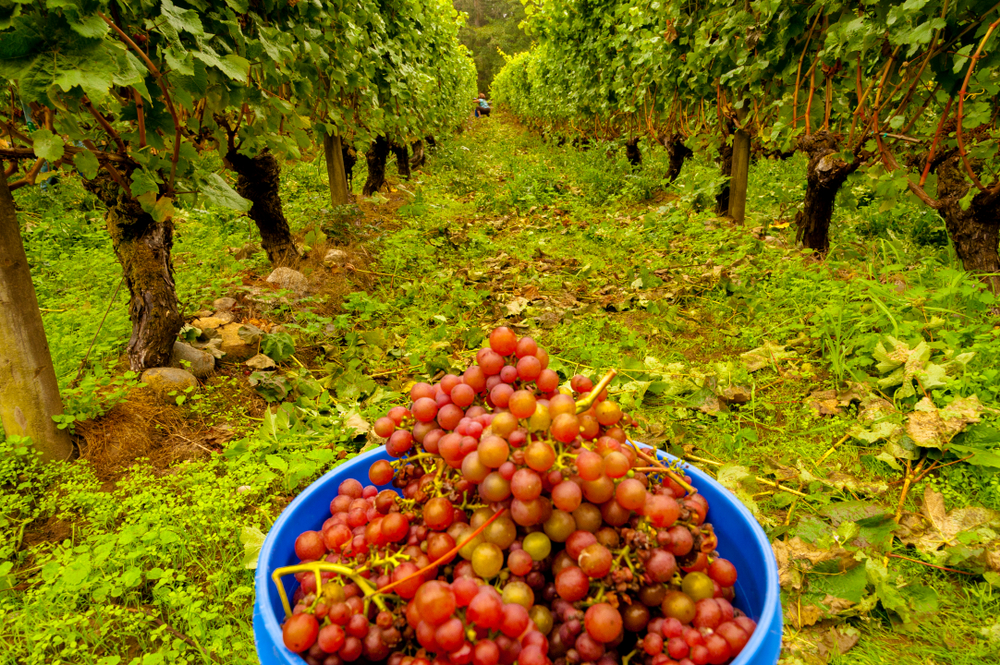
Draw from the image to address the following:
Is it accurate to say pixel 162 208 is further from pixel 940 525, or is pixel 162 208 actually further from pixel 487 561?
pixel 940 525

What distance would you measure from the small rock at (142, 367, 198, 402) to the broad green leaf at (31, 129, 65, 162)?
146 cm

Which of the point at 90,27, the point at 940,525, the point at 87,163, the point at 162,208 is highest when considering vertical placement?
the point at 90,27

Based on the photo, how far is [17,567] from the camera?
205 cm

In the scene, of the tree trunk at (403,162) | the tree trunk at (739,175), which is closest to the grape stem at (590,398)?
the tree trunk at (739,175)

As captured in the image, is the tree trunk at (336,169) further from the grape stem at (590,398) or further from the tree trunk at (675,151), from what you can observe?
the grape stem at (590,398)

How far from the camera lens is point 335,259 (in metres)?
5.46

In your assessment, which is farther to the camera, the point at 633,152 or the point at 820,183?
the point at 633,152

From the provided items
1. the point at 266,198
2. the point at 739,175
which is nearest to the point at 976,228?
the point at 739,175

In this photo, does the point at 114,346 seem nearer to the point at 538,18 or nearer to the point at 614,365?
the point at 614,365

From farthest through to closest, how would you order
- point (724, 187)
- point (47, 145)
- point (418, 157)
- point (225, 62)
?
point (418, 157) < point (724, 187) < point (225, 62) < point (47, 145)

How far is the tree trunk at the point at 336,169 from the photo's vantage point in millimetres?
6789

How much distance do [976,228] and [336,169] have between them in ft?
21.8

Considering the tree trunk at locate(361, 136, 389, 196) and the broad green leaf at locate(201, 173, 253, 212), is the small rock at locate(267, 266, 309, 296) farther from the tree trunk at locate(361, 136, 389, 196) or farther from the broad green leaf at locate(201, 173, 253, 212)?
the tree trunk at locate(361, 136, 389, 196)

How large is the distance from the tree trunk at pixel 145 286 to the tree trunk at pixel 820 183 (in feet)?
16.8
